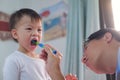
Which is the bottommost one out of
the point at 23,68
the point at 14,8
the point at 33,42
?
the point at 23,68

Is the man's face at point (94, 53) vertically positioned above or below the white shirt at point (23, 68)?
above

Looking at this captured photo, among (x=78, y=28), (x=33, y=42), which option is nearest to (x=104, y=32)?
(x=33, y=42)

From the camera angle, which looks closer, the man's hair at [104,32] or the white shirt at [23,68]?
the man's hair at [104,32]

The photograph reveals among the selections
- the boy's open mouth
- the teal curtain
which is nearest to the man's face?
the boy's open mouth

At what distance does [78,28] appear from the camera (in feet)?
6.68

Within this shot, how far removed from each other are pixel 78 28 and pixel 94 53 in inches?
47.2

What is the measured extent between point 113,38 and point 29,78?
0.51m

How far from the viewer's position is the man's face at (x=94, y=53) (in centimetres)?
83

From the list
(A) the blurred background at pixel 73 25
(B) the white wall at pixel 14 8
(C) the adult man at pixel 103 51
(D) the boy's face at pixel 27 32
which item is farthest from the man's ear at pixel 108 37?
(B) the white wall at pixel 14 8

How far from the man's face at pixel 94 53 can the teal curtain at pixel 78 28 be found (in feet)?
3.51

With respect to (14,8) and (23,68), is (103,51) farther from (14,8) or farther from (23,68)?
(14,8)

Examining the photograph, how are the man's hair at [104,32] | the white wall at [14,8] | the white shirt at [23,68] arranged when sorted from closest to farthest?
the man's hair at [104,32]
the white shirt at [23,68]
the white wall at [14,8]

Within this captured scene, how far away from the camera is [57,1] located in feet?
7.92

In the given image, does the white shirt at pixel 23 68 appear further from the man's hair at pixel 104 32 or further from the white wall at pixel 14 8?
the white wall at pixel 14 8
